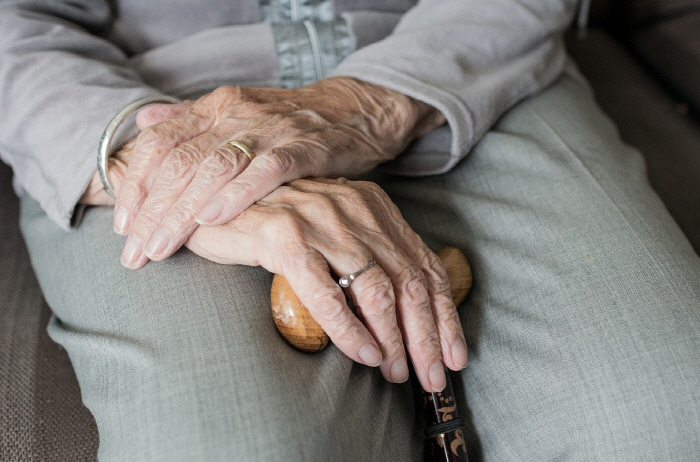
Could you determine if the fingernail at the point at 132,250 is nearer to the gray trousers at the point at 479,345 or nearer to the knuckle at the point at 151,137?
the gray trousers at the point at 479,345

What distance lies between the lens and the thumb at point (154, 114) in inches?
29.0

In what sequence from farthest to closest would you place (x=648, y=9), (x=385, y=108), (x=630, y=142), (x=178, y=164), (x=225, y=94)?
(x=648, y=9) < (x=630, y=142) < (x=385, y=108) < (x=225, y=94) < (x=178, y=164)

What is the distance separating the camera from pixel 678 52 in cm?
127

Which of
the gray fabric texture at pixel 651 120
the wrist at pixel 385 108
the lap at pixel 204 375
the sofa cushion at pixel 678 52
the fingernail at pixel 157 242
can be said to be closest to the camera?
the lap at pixel 204 375

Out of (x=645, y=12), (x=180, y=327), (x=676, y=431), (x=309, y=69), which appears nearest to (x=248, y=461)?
(x=180, y=327)

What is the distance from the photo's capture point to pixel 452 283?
71 cm

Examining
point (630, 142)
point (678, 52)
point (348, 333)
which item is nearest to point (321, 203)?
point (348, 333)

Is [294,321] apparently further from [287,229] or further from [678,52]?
[678,52]

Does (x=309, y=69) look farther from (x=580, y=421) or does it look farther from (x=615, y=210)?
(x=580, y=421)

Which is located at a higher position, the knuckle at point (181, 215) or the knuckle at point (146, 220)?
the knuckle at point (181, 215)

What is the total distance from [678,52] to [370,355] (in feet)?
3.85

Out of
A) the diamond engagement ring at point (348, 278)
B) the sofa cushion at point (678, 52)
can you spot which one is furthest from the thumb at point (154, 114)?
the sofa cushion at point (678, 52)

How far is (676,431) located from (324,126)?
22.4 inches

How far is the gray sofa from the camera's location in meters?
0.72
